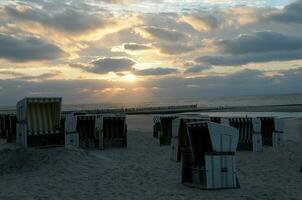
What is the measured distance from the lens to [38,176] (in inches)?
548

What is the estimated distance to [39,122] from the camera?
20.8m

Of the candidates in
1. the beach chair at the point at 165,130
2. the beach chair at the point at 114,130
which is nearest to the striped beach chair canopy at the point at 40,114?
the beach chair at the point at 114,130

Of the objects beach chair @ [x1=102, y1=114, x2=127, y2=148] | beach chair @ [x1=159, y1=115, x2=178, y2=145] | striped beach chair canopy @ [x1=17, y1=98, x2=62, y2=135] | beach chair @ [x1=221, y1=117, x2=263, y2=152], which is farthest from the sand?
beach chair @ [x1=159, y1=115, x2=178, y2=145]

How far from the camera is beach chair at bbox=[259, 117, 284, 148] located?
79.4 feet

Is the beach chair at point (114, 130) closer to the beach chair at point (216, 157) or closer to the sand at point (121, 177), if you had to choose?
the sand at point (121, 177)

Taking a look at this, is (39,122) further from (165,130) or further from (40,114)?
(165,130)

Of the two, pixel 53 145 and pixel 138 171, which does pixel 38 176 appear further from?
pixel 53 145

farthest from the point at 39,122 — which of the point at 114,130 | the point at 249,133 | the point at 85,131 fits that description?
the point at 249,133

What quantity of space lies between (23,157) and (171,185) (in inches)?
224

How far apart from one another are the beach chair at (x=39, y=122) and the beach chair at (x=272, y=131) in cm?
1043

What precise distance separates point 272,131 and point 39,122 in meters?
11.9

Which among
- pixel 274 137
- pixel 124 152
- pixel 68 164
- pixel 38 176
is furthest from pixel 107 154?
pixel 274 137

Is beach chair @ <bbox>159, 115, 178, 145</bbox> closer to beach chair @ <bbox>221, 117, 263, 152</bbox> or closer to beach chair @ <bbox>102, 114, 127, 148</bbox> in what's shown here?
beach chair @ <bbox>102, 114, 127, 148</bbox>

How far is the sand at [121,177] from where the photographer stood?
37.7ft
